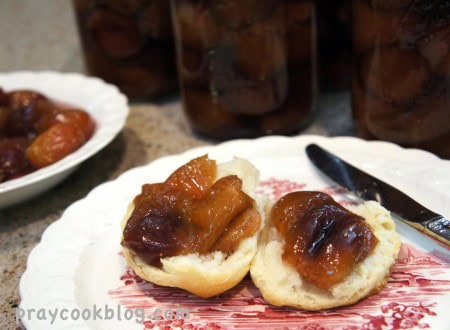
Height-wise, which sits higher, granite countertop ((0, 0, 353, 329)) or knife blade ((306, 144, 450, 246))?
knife blade ((306, 144, 450, 246))

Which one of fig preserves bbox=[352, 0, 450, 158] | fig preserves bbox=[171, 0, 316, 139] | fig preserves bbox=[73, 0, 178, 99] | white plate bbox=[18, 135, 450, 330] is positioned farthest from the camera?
fig preserves bbox=[73, 0, 178, 99]

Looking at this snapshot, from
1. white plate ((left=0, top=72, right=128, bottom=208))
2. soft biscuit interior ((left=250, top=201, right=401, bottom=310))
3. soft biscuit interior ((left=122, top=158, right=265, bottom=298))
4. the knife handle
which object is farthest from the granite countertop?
the knife handle

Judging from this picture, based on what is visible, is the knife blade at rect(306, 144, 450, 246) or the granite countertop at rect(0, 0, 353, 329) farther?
the granite countertop at rect(0, 0, 353, 329)

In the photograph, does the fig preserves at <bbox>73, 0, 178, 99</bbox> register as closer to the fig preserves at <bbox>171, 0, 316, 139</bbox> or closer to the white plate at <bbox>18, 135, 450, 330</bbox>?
the fig preserves at <bbox>171, 0, 316, 139</bbox>

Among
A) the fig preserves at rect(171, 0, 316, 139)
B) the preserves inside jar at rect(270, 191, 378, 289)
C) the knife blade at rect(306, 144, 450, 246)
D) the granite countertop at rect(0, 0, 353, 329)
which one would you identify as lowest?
the granite countertop at rect(0, 0, 353, 329)

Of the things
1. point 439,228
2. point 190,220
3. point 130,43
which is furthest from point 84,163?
point 439,228

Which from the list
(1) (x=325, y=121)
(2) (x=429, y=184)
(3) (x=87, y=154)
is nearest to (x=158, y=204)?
(3) (x=87, y=154)

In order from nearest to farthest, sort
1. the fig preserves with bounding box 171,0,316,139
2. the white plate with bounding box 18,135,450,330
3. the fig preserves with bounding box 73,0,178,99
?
the white plate with bounding box 18,135,450,330
the fig preserves with bounding box 171,0,316,139
the fig preserves with bounding box 73,0,178,99
